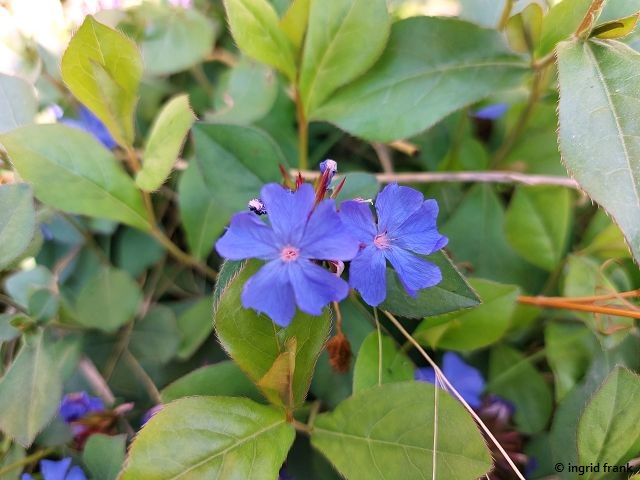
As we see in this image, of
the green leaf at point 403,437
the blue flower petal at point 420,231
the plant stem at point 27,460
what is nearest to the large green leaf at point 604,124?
the blue flower petal at point 420,231

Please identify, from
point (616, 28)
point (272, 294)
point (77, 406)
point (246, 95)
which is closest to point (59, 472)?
point (77, 406)

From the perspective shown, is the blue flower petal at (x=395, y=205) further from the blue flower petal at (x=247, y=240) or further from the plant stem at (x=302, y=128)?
the plant stem at (x=302, y=128)

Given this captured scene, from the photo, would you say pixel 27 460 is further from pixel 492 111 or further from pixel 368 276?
pixel 492 111

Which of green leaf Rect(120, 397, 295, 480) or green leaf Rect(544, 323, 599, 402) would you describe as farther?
green leaf Rect(544, 323, 599, 402)

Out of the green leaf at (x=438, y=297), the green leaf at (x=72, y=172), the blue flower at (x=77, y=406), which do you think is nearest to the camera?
the green leaf at (x=438, y=297)

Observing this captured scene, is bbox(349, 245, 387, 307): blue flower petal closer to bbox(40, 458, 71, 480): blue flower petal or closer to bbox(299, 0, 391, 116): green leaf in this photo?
bbox(299, 0, 391, 116): green leaf

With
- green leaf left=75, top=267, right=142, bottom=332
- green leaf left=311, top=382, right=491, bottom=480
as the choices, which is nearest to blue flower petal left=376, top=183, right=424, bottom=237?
green leaf left=311, top=382, right=491, bottom=480
